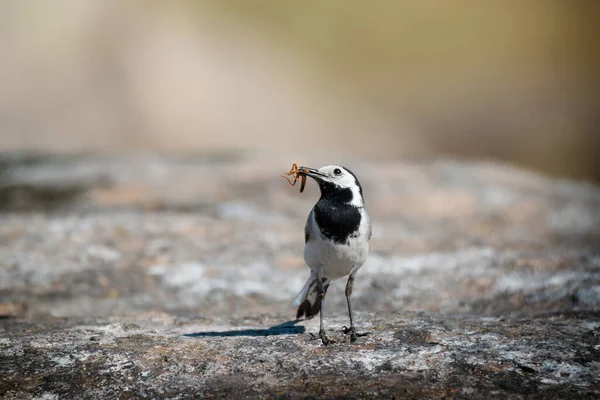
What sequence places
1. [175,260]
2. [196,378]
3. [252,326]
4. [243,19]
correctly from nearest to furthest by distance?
[196,378] < [252,326] < [175,260] < [243,19]

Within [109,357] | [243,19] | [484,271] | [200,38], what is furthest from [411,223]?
[243,19]

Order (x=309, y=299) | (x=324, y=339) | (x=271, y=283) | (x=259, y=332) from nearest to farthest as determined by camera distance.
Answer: (x=324, y=339), (x=259, y=332), (x=309, y=299), (x=271, y=283)

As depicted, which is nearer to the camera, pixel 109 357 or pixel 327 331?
pixel 109 357

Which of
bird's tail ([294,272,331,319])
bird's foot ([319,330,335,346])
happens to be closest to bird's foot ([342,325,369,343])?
bird's foot ([319,330,335,346])

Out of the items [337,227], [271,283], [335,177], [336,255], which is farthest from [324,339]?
[271,283]

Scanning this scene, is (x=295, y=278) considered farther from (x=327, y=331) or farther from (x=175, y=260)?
(x=327, y=331)

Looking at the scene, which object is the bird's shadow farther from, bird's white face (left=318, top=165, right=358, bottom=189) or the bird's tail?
bird's white face (left=318, top=165, right=358, bottom=189)

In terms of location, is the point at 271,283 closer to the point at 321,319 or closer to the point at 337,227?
the point at 321,319
